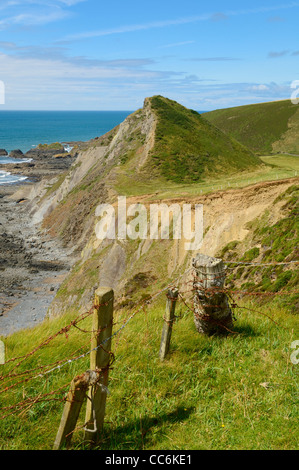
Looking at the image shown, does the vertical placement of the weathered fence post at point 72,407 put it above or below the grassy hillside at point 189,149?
below

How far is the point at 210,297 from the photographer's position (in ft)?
23.0

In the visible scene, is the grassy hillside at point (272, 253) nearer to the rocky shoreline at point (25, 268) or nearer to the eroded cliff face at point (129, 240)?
the eroded cliff face at point (129, 240)

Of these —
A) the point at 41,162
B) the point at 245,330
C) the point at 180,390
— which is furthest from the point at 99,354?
the point at 41,162

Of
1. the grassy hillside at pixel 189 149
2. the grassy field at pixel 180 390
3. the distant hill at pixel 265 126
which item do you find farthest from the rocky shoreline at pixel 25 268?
the distant hill at pixel 265 126

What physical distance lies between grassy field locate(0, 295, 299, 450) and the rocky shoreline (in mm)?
13443

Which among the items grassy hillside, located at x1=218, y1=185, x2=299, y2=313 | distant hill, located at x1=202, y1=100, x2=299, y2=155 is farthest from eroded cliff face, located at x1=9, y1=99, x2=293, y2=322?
distant hill, located at x1=202, y1=100, x2=299, y2=155

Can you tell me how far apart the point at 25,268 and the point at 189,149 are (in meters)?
30.5

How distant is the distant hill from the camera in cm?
12256

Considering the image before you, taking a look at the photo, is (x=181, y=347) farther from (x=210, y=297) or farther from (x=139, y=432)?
(x=139, y=432)

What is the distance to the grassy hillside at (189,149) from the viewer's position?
4984 cm

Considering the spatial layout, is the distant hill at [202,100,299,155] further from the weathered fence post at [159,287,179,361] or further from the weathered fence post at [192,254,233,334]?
the weathered fence post at [159,287,179,361]

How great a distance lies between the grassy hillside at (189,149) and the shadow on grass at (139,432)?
41.8 metres

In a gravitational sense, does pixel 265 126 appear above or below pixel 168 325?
above
